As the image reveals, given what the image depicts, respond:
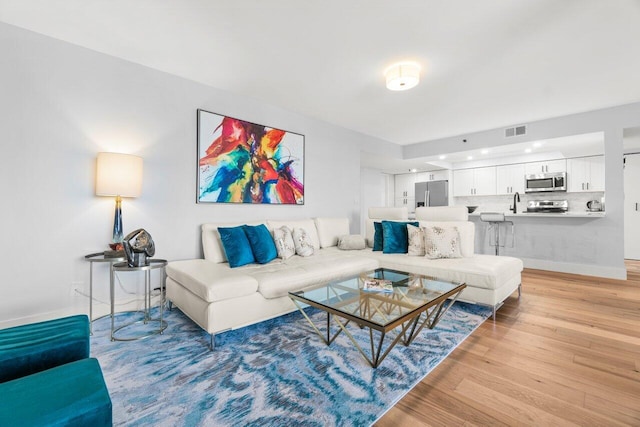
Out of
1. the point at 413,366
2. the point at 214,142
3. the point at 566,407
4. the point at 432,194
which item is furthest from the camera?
the point at 432,194

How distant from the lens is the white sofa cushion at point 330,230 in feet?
13.6

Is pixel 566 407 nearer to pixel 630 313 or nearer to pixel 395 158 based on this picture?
pixel 630 313

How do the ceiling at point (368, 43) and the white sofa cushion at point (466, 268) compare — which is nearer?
the ceiling at point (368, 43)

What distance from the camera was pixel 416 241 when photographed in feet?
11.6

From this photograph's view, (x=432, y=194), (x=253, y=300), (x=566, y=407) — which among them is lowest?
(x=566, y=407)

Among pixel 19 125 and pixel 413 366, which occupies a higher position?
pixel 19 125

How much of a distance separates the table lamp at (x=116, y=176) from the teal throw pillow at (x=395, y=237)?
284cm

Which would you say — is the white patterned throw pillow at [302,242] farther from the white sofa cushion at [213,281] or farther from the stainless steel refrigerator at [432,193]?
the stainless steel refrigerator at [432,193]

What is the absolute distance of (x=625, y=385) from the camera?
5.47 feet

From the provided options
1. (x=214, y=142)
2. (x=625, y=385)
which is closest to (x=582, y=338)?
(x=625, y=385)

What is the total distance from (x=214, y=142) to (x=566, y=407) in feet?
11.9

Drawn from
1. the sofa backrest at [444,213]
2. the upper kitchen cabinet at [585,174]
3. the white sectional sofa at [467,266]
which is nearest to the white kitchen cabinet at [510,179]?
the upper kitchen cabinet at [585,174]

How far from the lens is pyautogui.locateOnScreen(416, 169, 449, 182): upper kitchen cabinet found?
23.7 feet

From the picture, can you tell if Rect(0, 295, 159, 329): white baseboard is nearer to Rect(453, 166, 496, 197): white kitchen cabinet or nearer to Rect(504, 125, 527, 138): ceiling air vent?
Rect(504, 125, 527, 138): ceiling air vent
